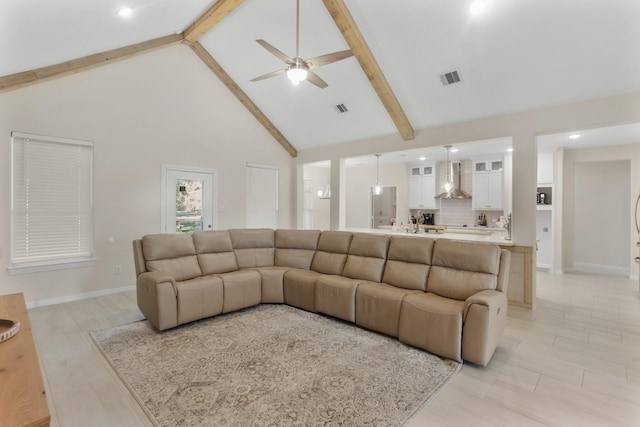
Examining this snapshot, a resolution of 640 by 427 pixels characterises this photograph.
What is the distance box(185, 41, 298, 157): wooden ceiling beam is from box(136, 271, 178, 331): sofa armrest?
160 inches

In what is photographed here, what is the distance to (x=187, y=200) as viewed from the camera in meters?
5.61

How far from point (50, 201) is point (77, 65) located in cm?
190

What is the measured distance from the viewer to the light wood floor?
2039 mm

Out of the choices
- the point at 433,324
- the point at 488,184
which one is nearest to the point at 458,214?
the point at 488,184

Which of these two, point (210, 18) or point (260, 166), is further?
point (260, 166)

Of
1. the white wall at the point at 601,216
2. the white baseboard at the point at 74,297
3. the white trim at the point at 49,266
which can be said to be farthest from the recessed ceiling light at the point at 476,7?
the white baseboard at the point at 74,297

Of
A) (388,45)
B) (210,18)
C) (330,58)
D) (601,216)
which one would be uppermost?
(210,18)

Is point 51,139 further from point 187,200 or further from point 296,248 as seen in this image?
point 296,248

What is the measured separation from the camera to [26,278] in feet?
13.3

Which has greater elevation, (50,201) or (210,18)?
(210,18)

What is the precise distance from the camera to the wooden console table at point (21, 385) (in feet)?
3.17

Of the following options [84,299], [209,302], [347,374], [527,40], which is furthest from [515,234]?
[84,299]

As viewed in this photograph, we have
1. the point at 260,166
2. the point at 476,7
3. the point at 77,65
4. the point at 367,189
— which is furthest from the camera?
the point at 367,189

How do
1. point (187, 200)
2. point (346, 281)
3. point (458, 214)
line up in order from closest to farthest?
point (346, 281) < point (187, 200) < point (458, 214)
